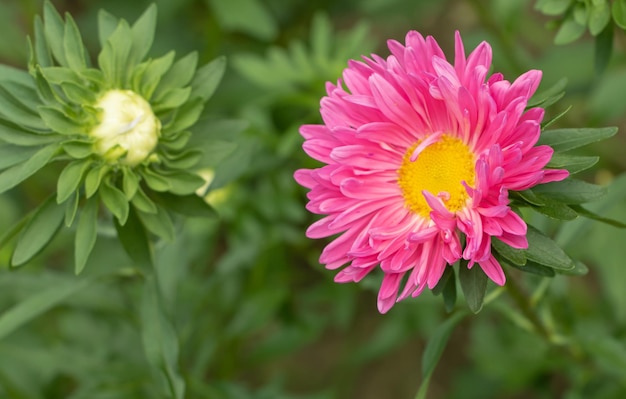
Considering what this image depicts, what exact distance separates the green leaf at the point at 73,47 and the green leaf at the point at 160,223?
0.35m

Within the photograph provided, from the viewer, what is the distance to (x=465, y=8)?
14.3 ft

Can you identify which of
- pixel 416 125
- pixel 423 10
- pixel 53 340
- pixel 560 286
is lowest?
pixel 560 286

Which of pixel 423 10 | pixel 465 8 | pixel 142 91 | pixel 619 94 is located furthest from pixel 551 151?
pixel 465 8

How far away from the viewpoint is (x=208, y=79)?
2100mm

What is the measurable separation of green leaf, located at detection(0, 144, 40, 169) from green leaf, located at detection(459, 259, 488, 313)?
934mm

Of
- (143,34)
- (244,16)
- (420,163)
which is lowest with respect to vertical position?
(420,163)

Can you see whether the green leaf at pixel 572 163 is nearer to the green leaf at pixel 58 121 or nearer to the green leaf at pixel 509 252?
the green leaf at pixel 509 252

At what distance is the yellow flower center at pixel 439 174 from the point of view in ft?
6.05

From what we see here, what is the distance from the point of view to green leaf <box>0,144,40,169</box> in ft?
6.41

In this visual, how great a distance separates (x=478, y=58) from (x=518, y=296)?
649mm

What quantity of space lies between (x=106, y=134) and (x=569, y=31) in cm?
103

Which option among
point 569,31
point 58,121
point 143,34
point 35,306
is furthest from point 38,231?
point 569,31

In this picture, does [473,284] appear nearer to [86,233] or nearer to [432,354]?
[432,354]

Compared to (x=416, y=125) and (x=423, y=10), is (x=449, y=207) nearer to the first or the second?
(x=416, y=125)
